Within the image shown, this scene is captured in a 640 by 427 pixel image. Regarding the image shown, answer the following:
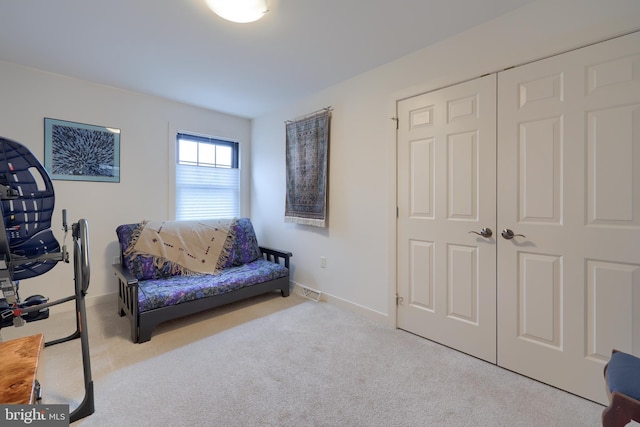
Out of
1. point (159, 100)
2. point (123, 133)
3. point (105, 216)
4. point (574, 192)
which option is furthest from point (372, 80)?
point (105, 216)

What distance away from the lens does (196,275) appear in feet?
9.91

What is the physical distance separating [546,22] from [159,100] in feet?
12.3

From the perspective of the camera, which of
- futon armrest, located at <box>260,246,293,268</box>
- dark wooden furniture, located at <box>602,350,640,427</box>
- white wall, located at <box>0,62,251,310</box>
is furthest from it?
futon armrest, located at <box>260,246,293,268</box>

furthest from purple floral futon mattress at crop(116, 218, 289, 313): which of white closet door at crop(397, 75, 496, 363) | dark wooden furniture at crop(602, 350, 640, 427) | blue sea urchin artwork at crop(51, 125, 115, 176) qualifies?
dark wooden furniture at crop(602, 350, 640, 427)

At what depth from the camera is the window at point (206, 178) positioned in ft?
12.0

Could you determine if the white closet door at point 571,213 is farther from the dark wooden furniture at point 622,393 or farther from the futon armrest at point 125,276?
the futon armrest at point 125,276

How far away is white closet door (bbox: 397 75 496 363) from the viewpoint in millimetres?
2008

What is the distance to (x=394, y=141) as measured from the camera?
8.20 feet

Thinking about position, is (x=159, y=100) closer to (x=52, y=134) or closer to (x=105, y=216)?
(x=52, y=134)

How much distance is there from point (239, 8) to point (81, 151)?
240 cm

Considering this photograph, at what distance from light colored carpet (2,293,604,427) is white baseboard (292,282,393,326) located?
11 centimetres

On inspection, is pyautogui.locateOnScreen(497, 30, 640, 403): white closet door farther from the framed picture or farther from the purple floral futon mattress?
the framed picture

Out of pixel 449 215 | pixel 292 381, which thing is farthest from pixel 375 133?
pixel 292 381

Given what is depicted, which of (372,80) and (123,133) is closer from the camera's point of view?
(372,80)
